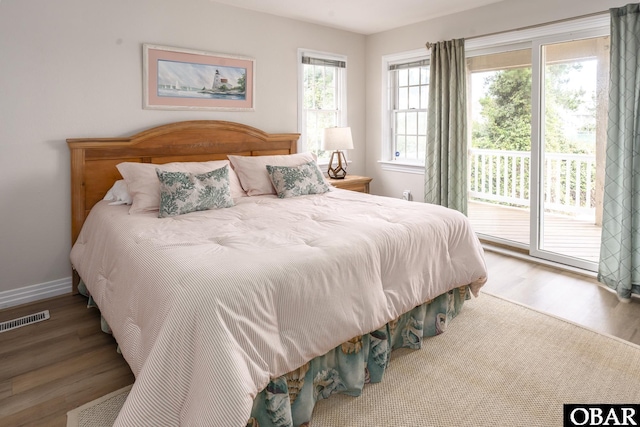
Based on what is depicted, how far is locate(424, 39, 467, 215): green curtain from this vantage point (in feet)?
13.8

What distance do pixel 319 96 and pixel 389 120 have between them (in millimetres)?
978

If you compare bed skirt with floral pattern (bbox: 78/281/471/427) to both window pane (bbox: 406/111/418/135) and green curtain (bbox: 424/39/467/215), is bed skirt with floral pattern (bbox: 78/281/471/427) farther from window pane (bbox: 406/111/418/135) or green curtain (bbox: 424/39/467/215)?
window pane (bbox: 406/111/418/135)

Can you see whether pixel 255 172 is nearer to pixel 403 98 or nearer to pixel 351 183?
pixel 351 183

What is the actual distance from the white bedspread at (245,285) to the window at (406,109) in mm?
2335

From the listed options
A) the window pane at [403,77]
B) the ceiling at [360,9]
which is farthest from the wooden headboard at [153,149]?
the window pane at [403,77]

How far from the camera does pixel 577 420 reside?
182cm

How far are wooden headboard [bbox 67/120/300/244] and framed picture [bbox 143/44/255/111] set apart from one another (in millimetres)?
209

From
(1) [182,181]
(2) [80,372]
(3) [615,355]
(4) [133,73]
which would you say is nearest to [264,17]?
(4) [133,73]

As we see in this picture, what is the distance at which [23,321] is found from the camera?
2779mm

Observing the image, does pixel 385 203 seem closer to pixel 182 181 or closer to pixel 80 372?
pixel 182 181

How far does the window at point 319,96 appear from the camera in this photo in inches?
182

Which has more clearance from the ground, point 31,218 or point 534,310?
point 31,218

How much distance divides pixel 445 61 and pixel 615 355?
311cm

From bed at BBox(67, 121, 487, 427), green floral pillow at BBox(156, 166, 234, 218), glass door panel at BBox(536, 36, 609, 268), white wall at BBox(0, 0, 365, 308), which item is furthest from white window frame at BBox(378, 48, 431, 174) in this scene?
green floral pillow at BBox(156, 166, 234, 218)
